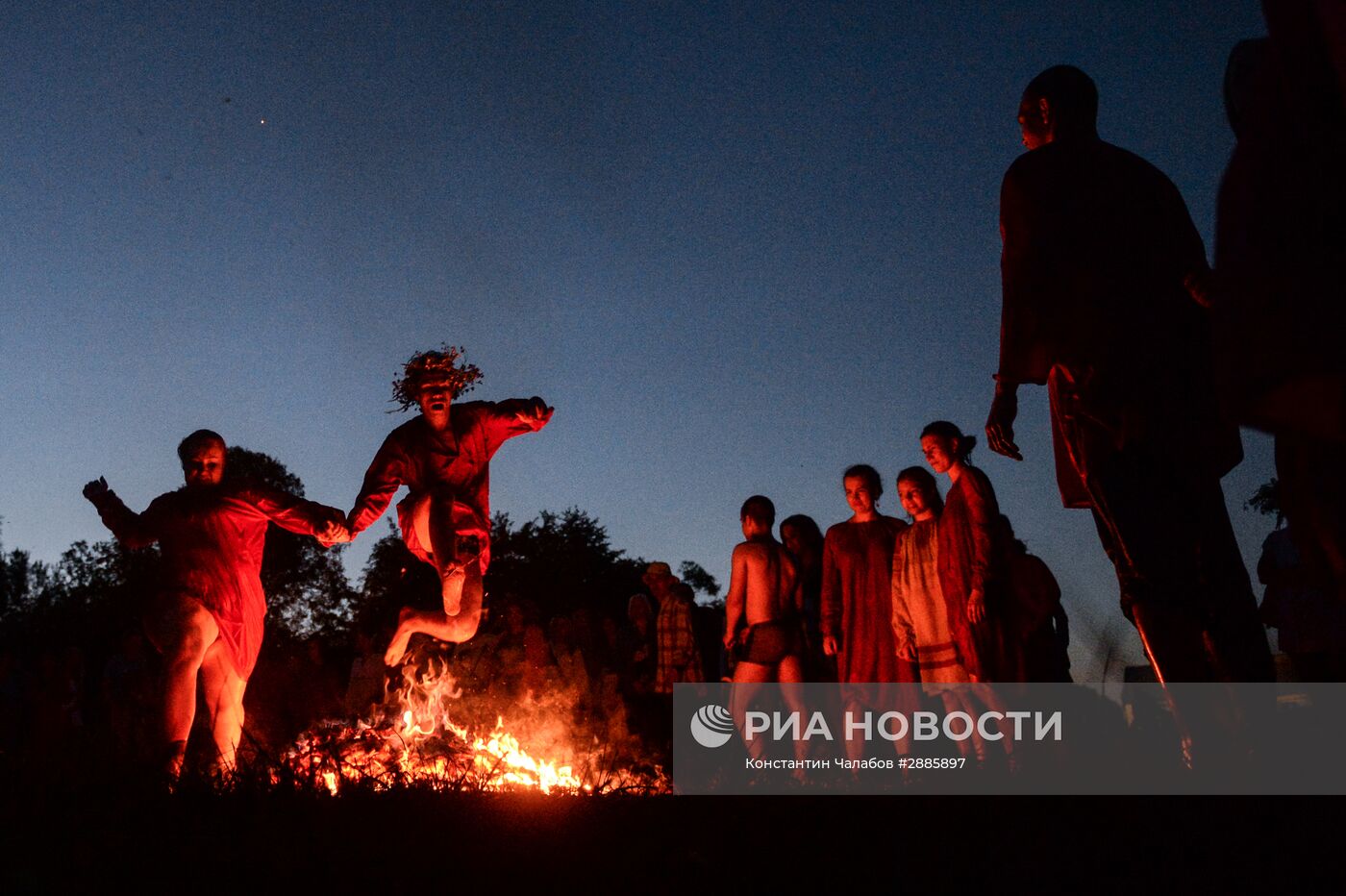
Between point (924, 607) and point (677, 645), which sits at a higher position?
point (677, 645)

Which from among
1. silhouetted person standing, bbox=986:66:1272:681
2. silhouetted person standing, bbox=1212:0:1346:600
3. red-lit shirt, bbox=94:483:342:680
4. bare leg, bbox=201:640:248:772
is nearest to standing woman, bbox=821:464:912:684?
red-lit shirt, bbox=94:483:342:680

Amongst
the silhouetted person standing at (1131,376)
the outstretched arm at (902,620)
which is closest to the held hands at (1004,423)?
the silhouetted person standing at (1131,376)

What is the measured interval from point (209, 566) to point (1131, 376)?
5.73 m

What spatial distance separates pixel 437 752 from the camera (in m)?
6.97

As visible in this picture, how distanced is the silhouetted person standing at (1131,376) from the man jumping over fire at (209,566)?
197 inches

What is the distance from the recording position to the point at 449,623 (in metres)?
7.78

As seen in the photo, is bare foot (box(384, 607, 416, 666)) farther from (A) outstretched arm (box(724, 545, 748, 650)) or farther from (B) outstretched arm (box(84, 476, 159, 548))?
(A) outstretched arm (box(724, 545, 748, 650))

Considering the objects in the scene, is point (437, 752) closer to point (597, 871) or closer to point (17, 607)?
point (597, 871)

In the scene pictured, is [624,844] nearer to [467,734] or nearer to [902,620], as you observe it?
[467,734]

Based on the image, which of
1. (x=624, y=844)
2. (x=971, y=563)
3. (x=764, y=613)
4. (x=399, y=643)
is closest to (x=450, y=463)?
(x=399, y=643)

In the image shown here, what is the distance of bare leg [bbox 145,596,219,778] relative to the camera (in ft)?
22.3

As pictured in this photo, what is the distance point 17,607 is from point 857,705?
161 feet

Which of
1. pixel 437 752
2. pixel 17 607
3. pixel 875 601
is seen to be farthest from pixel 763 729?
pixel 17 607

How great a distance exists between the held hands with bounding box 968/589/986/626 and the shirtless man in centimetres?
160
